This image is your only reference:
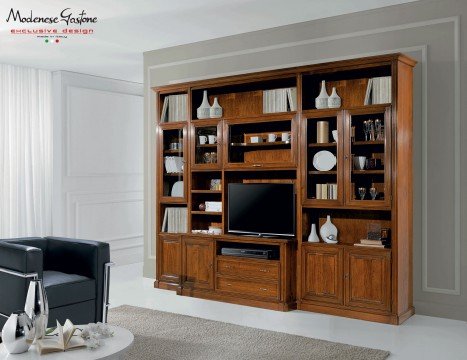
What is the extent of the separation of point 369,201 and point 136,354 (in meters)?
2.38

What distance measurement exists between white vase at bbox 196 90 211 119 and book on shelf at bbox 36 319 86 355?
3283 mm

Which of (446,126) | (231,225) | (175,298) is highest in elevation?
(446,126)

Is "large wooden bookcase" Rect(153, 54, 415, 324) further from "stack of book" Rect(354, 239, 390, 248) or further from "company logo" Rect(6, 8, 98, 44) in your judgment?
"company logo" Rect(6, 8, 98, 44)

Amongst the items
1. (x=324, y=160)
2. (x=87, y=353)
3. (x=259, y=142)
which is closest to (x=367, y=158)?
(x=324, y=160)

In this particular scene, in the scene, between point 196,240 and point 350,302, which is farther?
point 196,240

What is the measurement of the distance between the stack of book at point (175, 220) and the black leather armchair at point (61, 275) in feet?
5.25

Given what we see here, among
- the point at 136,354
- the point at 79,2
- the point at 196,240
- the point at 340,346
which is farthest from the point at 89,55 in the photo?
the point at 340,346

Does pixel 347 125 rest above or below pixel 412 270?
above

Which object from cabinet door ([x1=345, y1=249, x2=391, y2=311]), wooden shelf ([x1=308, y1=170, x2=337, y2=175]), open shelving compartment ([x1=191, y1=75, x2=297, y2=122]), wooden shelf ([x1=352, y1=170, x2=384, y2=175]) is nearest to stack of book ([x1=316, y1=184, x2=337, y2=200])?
wooden shelf ([x1=308, y1=170, x2=337, y2=175])

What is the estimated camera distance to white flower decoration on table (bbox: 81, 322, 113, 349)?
3041mm

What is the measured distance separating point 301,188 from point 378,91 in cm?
114

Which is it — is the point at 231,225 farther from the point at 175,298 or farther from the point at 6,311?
the point at 6,311

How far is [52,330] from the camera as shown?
3.28m

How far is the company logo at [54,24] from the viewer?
17.3 feet
